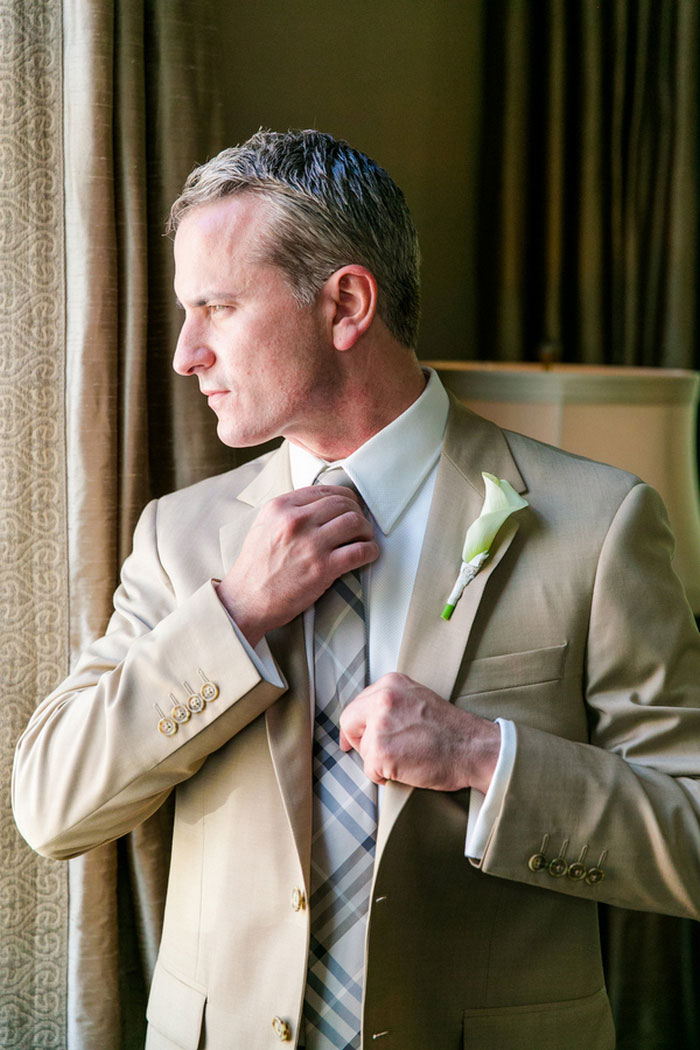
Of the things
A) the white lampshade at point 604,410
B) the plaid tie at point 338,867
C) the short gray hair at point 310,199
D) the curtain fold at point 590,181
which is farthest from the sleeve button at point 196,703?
the curtain fold at point 590,181

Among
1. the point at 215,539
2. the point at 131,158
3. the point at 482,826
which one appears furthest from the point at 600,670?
the point at 131,158

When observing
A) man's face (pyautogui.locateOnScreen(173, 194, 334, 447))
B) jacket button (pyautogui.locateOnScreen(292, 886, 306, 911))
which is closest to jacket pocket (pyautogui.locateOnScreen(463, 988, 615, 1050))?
jacket button (pyautogui.locateOnScreen(292, 886, 306, 911))

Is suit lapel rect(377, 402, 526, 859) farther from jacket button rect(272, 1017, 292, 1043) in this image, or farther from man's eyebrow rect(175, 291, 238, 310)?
man's eyebrow rect(175, 291, 238, 310)

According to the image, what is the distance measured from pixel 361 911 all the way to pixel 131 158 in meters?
1.24

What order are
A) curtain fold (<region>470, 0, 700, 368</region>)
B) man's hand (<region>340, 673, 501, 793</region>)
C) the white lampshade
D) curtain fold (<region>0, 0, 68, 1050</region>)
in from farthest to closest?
1. curtain fold (<region>470, 0, 700, 368</region>)
2. the white lampshade
3. curtain fold (<region>0, 0, 68, 1050</region>)
4. man's hand (<region>340, 673, 501, 793</region>)

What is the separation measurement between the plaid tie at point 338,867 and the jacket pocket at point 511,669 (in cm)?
15

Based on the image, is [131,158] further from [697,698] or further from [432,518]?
[697,698]

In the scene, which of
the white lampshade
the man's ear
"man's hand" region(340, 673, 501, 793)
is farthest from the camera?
the white lampshade

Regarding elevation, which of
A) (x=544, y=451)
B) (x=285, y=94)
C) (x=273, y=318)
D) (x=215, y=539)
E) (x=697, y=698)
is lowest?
(x=697, y=698)

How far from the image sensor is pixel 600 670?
1.36 metres

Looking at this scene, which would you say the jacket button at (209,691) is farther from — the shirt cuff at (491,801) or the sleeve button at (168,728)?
the shirt cuff at (491,801)

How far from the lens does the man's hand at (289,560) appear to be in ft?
4.36

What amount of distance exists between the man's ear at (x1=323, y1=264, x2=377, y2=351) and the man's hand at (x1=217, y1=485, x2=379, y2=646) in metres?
0.25

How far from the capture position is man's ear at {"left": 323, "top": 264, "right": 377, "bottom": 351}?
145 centimetres
